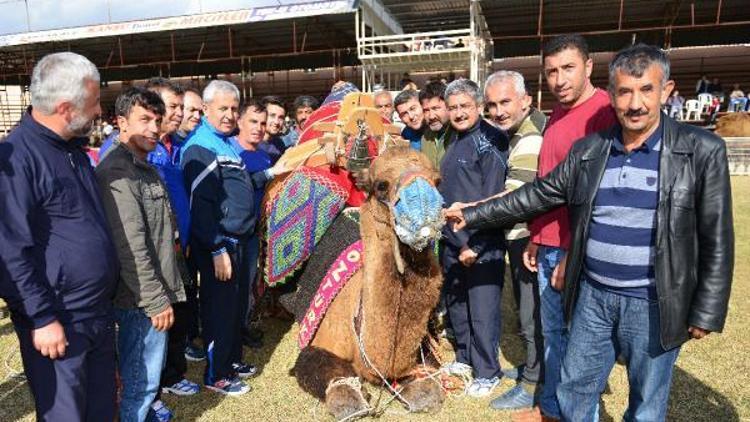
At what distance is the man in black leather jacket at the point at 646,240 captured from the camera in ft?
6.82

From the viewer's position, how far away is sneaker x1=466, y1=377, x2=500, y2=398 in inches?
146

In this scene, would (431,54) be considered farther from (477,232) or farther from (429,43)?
Answer: (477,232)

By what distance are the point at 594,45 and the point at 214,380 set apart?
23774 millimetres

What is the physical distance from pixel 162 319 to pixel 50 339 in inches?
25.3

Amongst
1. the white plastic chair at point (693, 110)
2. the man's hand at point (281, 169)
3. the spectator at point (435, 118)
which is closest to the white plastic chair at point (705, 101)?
the white plastic chair at point (693, 110)

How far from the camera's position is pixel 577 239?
2.38 metres

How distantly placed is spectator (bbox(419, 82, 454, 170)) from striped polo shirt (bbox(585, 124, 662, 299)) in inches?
100

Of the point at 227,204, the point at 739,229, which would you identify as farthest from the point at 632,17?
the point at 227,204

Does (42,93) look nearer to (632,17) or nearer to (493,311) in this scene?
(493,311)

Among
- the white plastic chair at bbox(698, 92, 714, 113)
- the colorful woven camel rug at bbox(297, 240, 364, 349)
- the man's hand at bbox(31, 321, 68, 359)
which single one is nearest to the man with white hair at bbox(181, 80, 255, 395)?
the colorful woven camel rug at bbox(297, 240, 364, 349)

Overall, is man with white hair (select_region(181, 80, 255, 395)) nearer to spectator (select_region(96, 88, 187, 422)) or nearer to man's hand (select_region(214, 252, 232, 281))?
man's hand (select_region(214, 252, 232, 281))

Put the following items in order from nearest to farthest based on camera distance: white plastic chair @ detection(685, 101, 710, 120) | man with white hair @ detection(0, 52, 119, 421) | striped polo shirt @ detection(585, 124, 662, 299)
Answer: man with white hair @ detection(0, 52, 119, 421), striped polo shirt @ detection(585, 124, 662, 299), white plastic chair @ detection(685, 101, 710, 120)

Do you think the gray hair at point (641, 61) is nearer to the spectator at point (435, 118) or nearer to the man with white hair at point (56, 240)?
the man with white hair at point (56, 240)

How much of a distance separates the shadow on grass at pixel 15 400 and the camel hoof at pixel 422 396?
105 inches
